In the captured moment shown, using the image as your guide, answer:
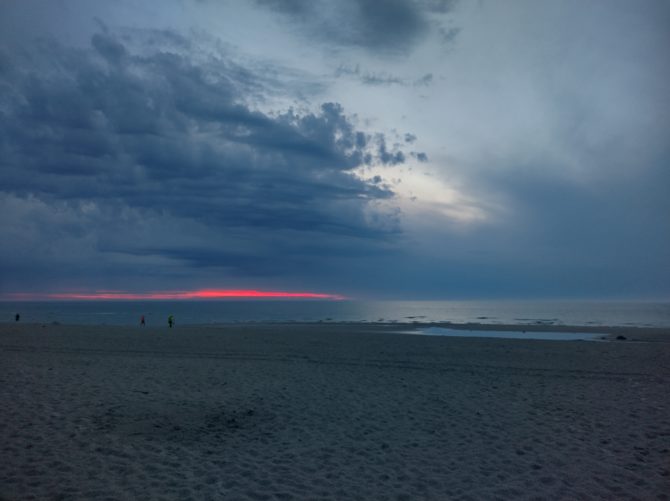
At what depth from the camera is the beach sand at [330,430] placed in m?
7.03

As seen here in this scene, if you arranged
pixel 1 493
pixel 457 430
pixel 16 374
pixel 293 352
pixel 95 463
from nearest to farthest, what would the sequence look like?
pixel 1 493
pixel 95 463
pixel 457 430
pixel 16 374
pixel 293 352

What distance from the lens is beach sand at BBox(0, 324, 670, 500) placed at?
703 cm

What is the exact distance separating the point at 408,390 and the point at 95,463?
9.35 metres

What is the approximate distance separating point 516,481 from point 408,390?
7.03 meters

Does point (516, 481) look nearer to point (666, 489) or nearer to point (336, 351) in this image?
point (666, 489)

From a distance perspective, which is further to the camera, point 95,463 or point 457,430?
point 457,430

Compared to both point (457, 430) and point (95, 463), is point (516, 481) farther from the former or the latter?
point (95, 463)

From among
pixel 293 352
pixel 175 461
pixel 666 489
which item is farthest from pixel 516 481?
pixel 293 352

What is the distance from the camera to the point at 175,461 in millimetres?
7883

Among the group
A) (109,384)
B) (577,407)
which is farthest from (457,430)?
(109,384)

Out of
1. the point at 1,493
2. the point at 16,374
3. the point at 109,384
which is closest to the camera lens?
the point at 1,493

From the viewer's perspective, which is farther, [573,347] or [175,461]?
[573,347]

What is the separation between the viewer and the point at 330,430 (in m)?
10.1

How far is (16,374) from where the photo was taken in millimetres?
15234
